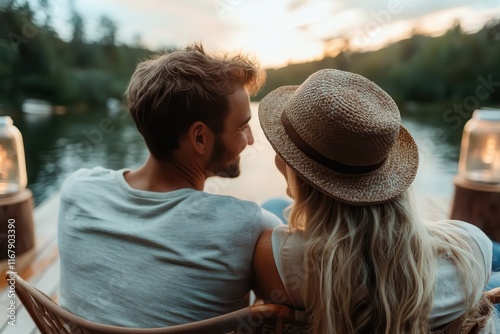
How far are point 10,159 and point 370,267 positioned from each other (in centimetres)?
219

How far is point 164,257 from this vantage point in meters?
0.89

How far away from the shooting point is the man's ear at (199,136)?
3.36ft

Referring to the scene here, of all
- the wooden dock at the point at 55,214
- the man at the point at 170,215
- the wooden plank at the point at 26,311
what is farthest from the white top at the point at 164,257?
the wooden plank at the point at 26,311

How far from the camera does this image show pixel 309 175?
2.79ft

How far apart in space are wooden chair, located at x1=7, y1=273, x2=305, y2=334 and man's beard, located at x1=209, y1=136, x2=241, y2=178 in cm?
43

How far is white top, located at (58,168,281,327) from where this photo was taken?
34.9 inches

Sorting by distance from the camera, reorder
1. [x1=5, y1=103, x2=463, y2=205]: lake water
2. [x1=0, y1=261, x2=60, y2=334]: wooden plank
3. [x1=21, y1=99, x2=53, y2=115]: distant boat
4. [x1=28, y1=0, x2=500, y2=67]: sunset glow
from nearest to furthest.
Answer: [x1=0, y1=261, x2=60, y2=334]: wooden plank, [x1=28, y1=0, x2=500, y2=67]: sunset glow, [x1=21, y1=99, x2=53, y2=115]: distant boat, [x1=5, y1=103, x2=463, y2=205]: lake water

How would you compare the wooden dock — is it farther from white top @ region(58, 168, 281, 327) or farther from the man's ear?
white top @ region(58, 168, 281, 327)

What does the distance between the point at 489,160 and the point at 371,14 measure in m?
1.11

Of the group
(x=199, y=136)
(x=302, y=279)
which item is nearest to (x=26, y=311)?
(x=199, y=136)

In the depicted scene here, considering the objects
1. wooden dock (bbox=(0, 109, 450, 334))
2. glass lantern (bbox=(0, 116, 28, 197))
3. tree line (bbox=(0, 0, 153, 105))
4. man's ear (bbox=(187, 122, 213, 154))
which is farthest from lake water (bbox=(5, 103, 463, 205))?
man's ear (bbox=(187, 122, 213, 154))

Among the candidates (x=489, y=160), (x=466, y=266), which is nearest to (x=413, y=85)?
(x=489, y=160)

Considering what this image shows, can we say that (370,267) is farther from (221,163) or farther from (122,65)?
(122,65)

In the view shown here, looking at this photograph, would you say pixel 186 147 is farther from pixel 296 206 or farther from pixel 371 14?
pixel 371 14
